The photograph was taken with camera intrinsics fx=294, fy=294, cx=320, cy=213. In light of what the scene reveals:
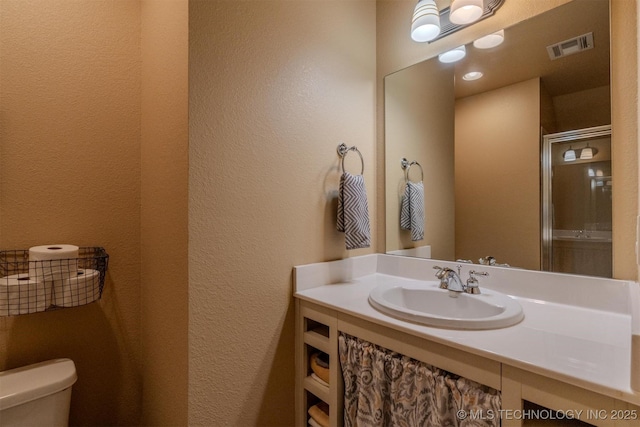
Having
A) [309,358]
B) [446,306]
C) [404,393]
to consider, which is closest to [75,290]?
[309,358]

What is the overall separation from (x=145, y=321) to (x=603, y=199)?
6.37 feet

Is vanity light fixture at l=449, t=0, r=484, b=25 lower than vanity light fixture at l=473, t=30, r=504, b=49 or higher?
higher

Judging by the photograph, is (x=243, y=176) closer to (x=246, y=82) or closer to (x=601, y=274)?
(x=246, y=82)

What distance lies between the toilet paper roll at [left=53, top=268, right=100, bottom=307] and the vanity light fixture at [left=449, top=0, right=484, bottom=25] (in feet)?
6.17

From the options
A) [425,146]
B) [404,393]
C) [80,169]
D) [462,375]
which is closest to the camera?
[462,375]

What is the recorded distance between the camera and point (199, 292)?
104cm

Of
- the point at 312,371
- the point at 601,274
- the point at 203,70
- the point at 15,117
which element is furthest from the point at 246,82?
the point at 601,274

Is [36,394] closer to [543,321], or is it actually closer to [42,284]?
[42,284]

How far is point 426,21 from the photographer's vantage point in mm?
1350

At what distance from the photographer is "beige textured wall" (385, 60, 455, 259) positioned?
1.49m

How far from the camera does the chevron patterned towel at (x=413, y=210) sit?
1574 millimetres

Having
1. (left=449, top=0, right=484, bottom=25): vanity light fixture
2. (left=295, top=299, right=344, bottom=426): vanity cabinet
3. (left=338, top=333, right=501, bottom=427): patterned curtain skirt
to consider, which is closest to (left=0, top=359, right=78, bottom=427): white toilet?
(left=295, top=299, right=344, bottom=426): vanity cabinet

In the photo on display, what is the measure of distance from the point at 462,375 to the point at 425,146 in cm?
114

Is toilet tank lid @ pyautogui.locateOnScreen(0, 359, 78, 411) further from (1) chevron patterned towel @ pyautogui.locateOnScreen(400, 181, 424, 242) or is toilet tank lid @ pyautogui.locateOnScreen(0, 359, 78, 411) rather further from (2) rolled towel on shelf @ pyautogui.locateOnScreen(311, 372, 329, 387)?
(1) chevron patterned towel @ pyautogui.locateOnScreen(400, 181, 424, 242)
